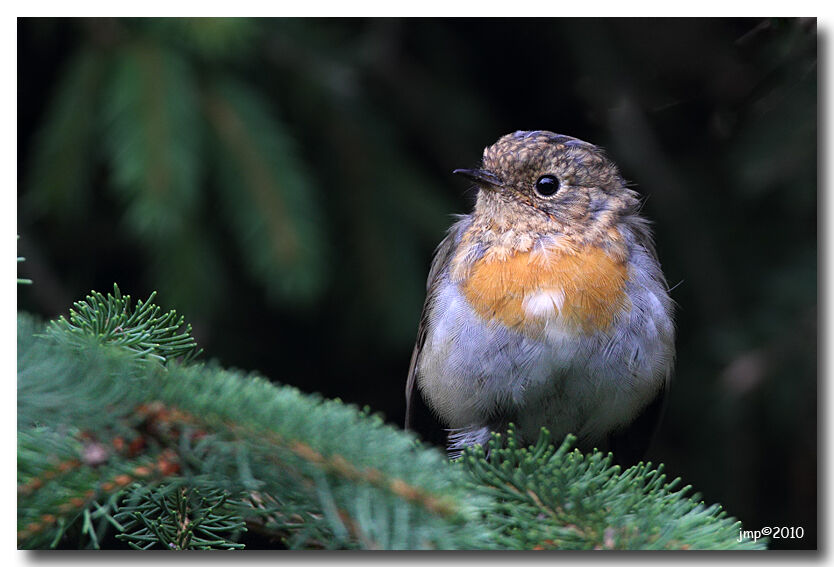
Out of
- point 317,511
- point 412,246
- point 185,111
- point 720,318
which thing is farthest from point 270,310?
point 317,511

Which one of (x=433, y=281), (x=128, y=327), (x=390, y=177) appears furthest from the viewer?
(x=390, y=177)

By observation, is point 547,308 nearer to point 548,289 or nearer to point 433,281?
point 548,289

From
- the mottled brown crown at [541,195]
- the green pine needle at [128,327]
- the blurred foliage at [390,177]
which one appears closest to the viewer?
the green pine needle at [128,327]

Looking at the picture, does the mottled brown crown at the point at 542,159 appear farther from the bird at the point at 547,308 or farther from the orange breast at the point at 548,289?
the orange breast at the point at 548,289

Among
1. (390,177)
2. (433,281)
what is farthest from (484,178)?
(390,177)

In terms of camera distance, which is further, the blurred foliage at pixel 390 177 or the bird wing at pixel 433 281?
the blurred foliage at pixel 390 177

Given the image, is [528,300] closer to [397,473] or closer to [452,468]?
[452,468]

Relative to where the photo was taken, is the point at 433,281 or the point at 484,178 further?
the point at 433,281

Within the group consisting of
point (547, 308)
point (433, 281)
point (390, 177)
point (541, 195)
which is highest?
point (390, 177)

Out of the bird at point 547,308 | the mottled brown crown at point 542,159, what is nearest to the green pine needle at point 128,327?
the bird at point 547,308
